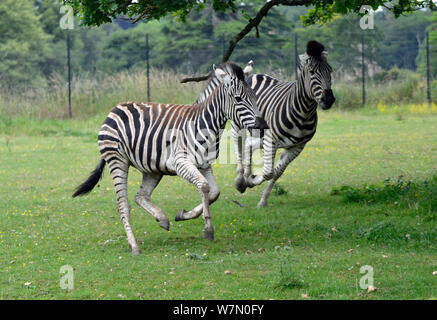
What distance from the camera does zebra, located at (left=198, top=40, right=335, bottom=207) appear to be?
884 centimetres

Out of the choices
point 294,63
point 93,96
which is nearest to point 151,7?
point 93,96

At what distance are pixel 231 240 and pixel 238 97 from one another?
1741 mm

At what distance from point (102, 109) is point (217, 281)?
18018 mm

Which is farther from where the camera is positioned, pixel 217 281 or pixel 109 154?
pixel 109 154

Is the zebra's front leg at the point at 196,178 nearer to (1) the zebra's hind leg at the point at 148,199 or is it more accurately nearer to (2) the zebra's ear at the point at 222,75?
(1) the zebra's hind leg at the point at 148,199

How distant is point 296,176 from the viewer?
13023mm

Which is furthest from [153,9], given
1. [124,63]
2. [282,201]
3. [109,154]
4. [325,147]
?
[124,63]

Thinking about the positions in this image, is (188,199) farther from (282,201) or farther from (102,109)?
(102,109)

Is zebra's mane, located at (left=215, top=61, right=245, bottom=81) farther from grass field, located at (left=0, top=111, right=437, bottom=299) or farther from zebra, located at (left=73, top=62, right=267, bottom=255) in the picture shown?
grass field, located at (left=0, top=111, right=437, bottom=299)

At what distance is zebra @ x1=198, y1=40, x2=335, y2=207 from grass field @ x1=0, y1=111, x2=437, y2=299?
1.92ft

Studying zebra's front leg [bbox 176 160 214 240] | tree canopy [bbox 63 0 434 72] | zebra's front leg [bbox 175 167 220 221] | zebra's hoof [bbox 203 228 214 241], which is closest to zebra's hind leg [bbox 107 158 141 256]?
zebra's front leg [bbox 175 167 220 221]

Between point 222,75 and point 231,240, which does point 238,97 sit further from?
point 231,240

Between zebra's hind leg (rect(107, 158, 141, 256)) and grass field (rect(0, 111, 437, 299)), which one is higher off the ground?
zebra's hind leg (rect(107, 158, 141, 256))

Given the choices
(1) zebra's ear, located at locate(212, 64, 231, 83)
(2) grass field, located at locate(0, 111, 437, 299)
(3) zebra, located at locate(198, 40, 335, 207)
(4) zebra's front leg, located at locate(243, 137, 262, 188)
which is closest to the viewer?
(2) grass field, located at locate(0, 111, 437, 299)
